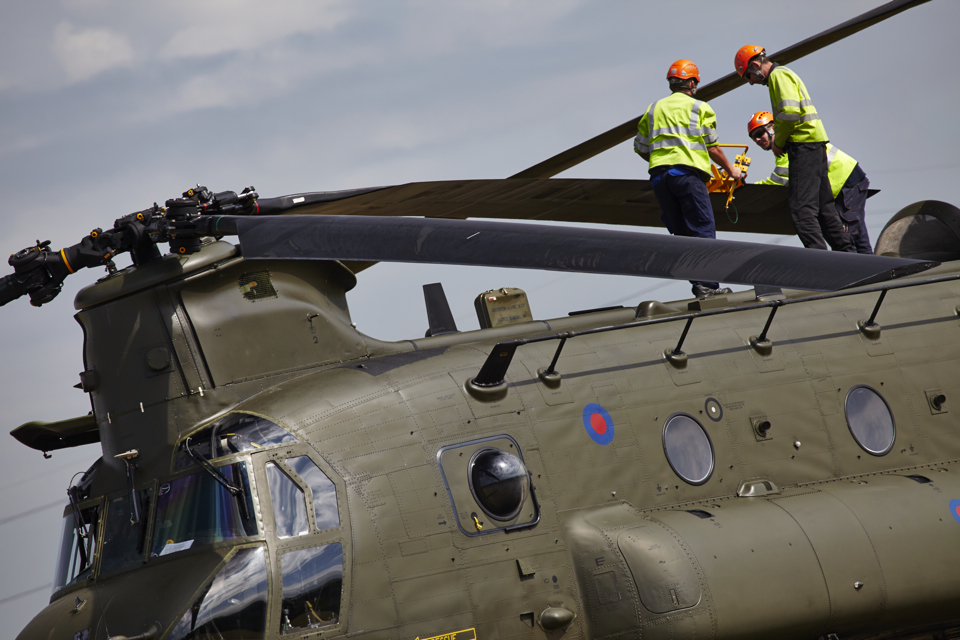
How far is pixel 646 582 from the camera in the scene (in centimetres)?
591

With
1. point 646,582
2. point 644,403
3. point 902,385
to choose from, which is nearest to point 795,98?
point 902,385

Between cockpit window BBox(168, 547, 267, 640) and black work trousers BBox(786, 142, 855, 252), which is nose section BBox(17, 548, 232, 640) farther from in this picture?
black work trousers BBox(786, 142, 855, 252)

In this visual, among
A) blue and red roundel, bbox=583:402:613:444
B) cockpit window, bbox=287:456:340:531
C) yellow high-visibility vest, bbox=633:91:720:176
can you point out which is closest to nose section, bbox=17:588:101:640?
cockpit window, bbox=287:456:340:531

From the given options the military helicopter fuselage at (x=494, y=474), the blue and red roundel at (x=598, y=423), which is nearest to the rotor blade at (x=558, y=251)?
the military helicopter fuselage at (x=494, y=474)

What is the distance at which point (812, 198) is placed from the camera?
8.79 meters

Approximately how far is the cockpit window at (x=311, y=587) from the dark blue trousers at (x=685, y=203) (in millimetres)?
4448

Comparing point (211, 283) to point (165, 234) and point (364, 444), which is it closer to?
point (165, 234)

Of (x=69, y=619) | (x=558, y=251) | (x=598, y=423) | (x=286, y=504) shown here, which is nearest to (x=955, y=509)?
(x=598, y=423)

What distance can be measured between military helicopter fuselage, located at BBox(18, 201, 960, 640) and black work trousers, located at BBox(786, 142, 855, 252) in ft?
4.15

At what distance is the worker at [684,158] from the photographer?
8.47m

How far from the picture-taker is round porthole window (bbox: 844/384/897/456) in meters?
7.30

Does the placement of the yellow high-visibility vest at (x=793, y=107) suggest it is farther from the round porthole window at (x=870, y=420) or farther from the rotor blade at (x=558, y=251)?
the rotor blade at (x=558, y=251)

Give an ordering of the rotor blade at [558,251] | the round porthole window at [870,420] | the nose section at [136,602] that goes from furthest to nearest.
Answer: the round porthole window at [870,420]
the nose section at [136,602]
the rotor blade at [558,251]

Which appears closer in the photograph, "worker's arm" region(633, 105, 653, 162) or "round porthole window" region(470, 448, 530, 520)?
"round porthole window" region(470, 448, 530, 520)
